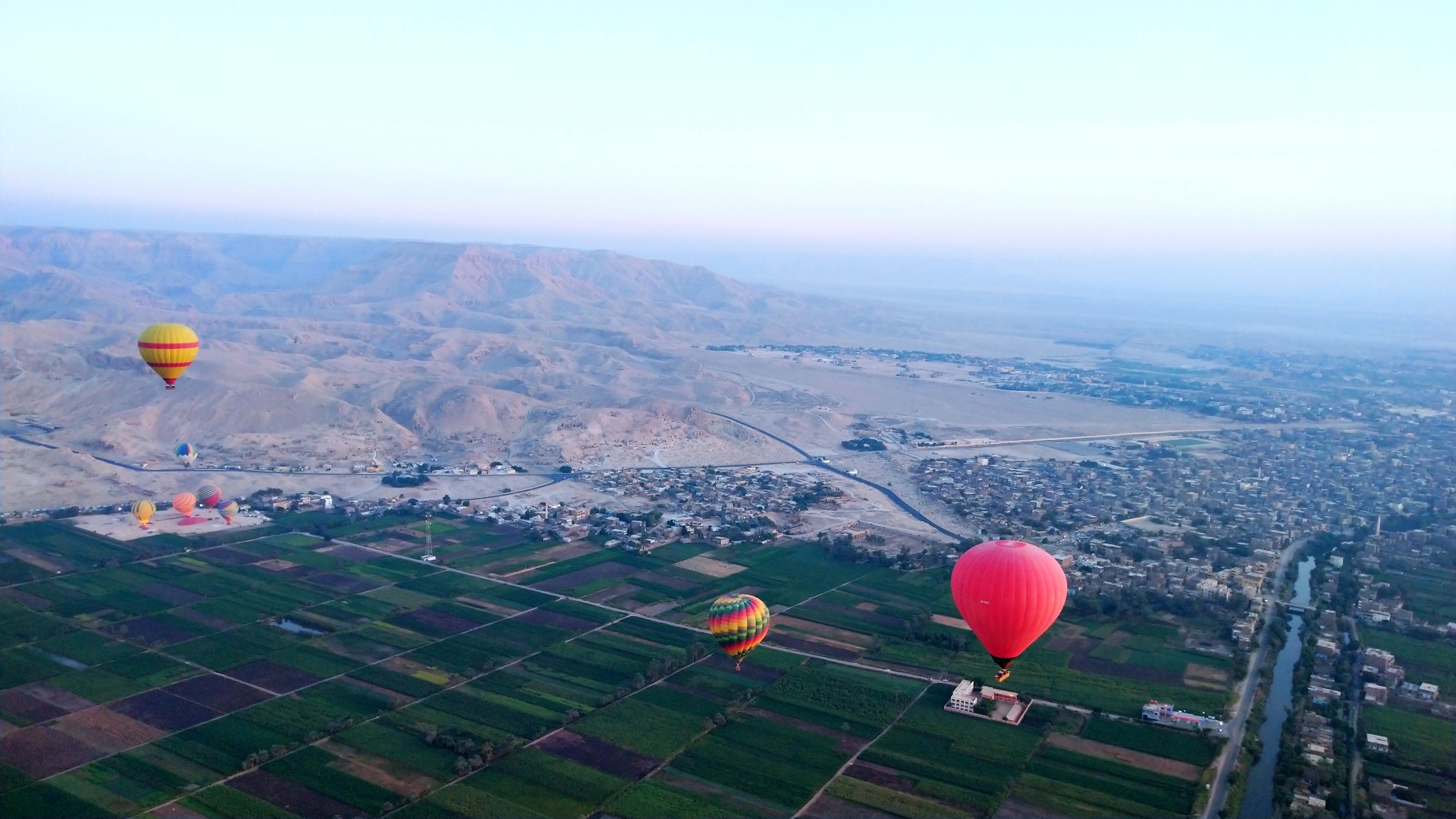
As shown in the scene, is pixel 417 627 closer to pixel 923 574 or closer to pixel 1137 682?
pixel 923 574

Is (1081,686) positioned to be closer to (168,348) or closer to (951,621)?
(951,621)

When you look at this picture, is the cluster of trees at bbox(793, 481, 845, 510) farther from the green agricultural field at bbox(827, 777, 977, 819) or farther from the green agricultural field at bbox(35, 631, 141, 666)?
the green agricultural field at bbox(35, 631, 141, 666)

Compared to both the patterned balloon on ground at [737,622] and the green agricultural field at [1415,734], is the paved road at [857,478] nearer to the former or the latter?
the green agricultural field at [1415,734]

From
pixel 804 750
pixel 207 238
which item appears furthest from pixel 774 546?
pixel 207 238

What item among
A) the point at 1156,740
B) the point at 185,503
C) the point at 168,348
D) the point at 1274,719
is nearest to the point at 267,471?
the point at 185,503

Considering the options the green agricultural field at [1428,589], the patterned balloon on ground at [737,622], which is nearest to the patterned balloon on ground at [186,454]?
the patterned balloon on ground at [737,622]

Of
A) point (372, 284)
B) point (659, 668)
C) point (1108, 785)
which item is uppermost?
point (372, 284)

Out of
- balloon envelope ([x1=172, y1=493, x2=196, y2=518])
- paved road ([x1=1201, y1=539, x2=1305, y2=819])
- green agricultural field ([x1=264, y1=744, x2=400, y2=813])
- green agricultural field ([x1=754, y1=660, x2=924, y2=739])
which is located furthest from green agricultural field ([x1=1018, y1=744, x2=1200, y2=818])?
balloon envelope ([x1=172, y1=493, x2=196, y2=518])
